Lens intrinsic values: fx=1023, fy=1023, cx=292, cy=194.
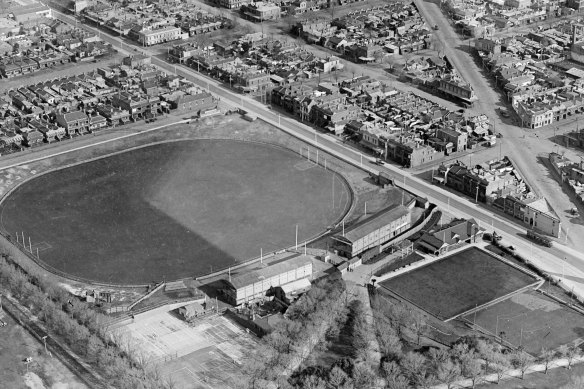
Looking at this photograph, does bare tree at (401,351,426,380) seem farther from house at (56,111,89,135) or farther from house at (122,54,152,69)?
house at (122,54,152,69)

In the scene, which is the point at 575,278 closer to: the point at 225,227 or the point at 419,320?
the point at 419,320

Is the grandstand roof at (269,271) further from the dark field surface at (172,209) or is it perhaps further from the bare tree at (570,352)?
the bare tree at (570,352)

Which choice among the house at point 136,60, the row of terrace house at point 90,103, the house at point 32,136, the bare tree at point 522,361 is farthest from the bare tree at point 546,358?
the house at point 136,60

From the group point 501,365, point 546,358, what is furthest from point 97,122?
point 546,358

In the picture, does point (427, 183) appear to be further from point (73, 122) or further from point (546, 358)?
point (73, 122)

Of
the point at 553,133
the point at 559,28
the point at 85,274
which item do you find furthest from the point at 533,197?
the point at 559,28
